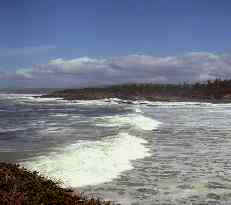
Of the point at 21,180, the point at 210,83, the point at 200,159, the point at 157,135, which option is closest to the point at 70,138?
the point at 157,135

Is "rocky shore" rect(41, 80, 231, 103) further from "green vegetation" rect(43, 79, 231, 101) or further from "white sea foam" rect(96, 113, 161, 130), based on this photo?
"white sea foam" rect(96, 113, 161, 130)

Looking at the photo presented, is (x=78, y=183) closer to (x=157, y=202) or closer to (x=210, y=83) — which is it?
(x=157, y=202)

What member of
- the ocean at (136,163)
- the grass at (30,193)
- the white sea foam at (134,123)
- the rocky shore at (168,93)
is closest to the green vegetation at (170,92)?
the rocky shore at (168,93)

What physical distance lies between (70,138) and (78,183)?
9445 mm

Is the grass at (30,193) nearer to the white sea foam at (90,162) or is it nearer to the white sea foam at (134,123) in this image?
the white sea foam at (90,162)

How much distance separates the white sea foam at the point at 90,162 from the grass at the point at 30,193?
2.04 meters

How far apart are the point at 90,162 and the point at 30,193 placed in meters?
5.75

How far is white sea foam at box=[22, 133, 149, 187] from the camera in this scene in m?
11.3

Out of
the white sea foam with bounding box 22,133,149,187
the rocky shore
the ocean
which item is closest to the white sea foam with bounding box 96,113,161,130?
the ocean

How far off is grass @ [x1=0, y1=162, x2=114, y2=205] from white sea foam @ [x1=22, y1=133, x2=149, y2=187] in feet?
6.71

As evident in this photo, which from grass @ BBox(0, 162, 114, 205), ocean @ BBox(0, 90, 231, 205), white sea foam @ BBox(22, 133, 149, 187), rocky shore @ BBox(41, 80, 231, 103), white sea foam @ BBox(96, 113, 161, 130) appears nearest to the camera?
grass @ BBox(0, 162, 114, 205)

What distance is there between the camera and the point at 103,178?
11242mm

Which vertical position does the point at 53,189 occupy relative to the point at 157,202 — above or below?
above

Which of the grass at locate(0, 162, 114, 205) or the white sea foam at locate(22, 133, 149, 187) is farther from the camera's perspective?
the white sea foam at locate(22, 133, 149, 187)
